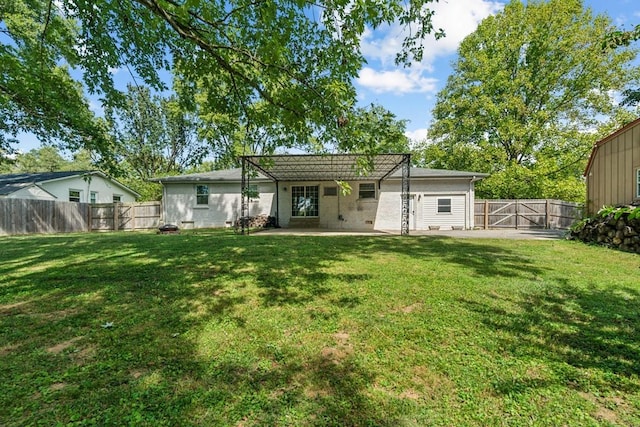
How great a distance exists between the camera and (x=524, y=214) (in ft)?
52.9

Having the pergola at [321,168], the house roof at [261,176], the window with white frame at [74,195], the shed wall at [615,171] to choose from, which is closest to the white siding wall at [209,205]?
the house roof at [261,176]

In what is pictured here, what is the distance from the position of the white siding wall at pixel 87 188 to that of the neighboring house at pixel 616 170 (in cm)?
2456

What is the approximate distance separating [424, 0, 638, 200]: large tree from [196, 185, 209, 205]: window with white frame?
17.9m

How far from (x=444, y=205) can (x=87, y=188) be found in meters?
22.9

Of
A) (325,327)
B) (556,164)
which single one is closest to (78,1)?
(325,327)

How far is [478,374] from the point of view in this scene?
7.10ft

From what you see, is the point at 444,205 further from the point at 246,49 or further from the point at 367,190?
the point at 246,49

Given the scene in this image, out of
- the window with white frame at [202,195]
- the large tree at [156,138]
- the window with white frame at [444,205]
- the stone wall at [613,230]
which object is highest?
the large tree at [156,138]

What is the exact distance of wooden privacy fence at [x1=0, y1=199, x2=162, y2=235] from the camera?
13.7m

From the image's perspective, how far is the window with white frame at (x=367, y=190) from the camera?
15.8m

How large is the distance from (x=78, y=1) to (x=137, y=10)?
75 centimetres

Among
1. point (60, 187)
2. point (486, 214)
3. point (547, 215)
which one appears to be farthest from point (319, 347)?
point (60, 187)

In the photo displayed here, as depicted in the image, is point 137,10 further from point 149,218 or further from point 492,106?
point 492,106

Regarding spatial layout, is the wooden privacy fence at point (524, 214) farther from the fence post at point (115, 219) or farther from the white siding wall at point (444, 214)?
the fence post at point (115, 219)
